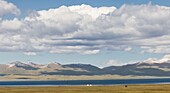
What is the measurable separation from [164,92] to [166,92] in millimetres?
705

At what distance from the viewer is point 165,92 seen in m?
143

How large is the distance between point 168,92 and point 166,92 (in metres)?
0.71

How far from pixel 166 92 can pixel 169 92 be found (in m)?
1.14

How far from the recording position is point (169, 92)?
142 m

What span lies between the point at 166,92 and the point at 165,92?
0.36 metres

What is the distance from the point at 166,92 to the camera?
14262 cm

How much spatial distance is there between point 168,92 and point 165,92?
3.51ft

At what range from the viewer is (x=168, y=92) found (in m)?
142

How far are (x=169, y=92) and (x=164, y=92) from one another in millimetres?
1804

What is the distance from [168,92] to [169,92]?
0.47 metres

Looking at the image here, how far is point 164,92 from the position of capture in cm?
14275
